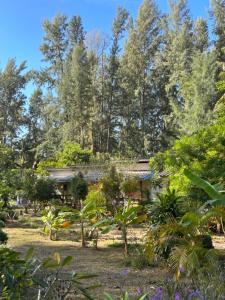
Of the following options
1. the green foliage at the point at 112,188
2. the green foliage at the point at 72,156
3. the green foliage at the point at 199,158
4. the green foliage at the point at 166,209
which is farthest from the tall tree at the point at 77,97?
the green foliage at the point at 166,209

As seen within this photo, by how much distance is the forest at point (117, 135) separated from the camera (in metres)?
10.5

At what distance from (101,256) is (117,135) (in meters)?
33.4

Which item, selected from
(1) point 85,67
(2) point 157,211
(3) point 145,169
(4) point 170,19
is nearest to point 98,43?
(1) point 85,67

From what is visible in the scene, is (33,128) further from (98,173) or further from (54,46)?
(98,173)

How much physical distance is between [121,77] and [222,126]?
3079cm

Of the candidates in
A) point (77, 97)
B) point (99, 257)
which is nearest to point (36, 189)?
point (99, 257)

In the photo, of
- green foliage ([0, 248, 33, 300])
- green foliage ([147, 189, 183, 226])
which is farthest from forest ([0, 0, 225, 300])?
green foliage ([0, 248, 33, 300])

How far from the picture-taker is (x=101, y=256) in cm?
1033

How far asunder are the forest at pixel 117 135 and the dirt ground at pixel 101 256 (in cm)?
4

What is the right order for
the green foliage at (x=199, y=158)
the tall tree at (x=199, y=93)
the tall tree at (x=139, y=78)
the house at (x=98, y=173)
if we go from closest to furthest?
the green foliage at (x=199, y=158), the house at (x=98, y=173), the tall tree at (x=199, y=93), the tall tree at (x=139, y=78)

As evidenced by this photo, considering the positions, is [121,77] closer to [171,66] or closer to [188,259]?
[171,66]

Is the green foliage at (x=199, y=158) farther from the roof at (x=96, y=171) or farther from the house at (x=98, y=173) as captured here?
the roof at (x=96, y=171)

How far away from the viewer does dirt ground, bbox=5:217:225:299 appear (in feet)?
23.2

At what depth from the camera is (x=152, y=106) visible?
4247 centimetres
